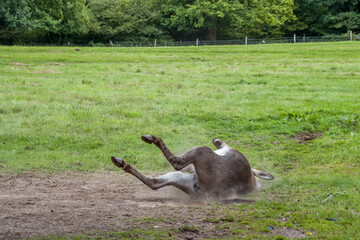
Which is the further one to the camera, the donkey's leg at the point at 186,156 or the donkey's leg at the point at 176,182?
the donkey's leg at the point at 176,182

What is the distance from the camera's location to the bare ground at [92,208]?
484 cm

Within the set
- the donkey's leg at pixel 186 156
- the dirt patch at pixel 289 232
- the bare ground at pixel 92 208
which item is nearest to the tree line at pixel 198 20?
the bare ground at pixel 92 208

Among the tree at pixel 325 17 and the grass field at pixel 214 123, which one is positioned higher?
the tree at pixel 325 17

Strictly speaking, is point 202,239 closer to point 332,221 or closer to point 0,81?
point 332,221

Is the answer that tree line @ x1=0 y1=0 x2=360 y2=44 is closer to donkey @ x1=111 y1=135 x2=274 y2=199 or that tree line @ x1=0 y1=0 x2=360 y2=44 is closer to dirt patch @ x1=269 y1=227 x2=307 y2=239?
donkey @ x1=111 y1=135 x2=274 y2=199

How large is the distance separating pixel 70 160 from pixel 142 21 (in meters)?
49.8

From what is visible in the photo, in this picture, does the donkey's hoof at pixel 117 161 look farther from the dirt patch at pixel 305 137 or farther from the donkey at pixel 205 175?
the dirt patch at pixel 305 137

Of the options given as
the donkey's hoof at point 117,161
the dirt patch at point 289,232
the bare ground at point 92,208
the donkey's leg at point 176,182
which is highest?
the donkey's hoof at point 117,161

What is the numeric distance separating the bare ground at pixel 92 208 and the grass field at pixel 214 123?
0.59m

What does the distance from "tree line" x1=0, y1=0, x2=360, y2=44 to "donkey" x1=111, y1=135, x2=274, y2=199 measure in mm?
45811

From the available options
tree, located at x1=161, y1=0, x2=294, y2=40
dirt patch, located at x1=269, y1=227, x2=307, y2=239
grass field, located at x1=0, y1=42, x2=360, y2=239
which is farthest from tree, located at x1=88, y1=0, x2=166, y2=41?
dirt patch, located at x1=269, y1=227, x2=307, y2=239

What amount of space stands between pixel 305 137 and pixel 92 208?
6174mm

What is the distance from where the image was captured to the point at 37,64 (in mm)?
22828

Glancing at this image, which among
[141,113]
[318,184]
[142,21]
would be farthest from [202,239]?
[142,21]
